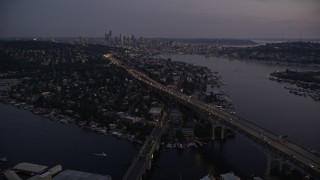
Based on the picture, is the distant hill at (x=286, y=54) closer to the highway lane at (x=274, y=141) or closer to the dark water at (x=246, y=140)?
the dark water at (x=246, y=140)

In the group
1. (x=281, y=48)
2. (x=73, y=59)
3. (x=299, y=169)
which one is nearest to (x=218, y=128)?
(x=299, y=169)

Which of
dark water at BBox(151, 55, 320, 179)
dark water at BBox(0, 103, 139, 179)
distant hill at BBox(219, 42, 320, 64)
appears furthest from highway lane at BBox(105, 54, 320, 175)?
distant hill at BBox(219, 42, 320, 64)

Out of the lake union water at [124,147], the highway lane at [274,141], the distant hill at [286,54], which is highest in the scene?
the distant hill at [286,54]

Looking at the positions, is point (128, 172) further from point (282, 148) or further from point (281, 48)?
point (281, 48)

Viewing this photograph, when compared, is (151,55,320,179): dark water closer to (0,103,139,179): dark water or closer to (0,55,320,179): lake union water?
(0,55,320,179): lake union water

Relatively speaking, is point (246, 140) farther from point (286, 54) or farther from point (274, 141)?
point (286, 54)

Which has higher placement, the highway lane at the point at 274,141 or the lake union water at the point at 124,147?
the highway lane at the point at 274,141

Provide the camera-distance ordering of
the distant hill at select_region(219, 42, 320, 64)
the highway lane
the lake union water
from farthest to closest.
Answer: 1. the distant hill at select_region(219, 42, 320, 64)
2. the lake union water
3. the highway lane

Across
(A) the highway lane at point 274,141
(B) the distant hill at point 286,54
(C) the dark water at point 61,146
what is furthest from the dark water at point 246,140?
(B) the distant hill at point 286,54

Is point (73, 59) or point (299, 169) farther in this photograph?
point (73, 59)
